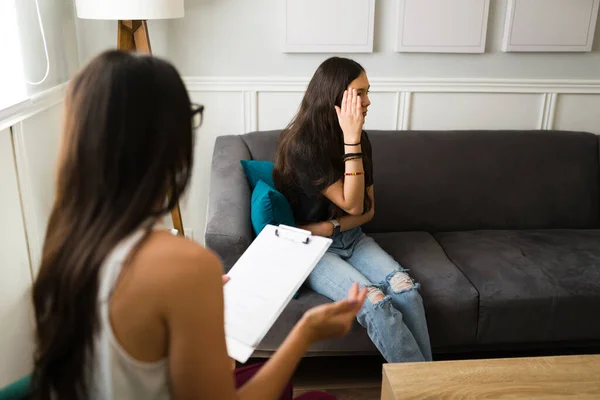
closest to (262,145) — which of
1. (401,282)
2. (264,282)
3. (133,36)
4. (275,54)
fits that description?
(275,54)

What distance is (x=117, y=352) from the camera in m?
0.73

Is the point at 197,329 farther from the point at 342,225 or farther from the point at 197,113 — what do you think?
the point at 342,225

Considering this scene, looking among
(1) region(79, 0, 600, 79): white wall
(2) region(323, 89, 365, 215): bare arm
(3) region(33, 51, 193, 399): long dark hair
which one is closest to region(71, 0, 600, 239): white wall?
(1) region(79, 0, 600, 79): white wall

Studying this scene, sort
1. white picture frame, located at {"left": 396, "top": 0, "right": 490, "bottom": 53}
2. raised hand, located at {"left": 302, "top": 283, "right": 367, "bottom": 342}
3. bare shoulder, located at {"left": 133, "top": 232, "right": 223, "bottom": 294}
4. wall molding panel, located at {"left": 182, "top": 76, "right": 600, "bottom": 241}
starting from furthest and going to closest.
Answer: wall molding panel, located at {"left": 182, "top": 76, "right": 600, "bottom": 241} < white picture frame, located at {"left": 396, "top": 0, "right": 490, "bottom": 53} < raised hand, located at {"left": 302, "top": 283, "right": 367, "bottom": 342} < bare shoulder, located at {"left": 133, "top": 232, "right": 223, "bottom": 294}

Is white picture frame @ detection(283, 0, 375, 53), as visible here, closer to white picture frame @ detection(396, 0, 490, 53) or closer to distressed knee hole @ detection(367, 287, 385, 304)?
white picture frame @ detection(396, 0, 490, 53)

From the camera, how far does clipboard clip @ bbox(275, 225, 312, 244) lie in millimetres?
1478

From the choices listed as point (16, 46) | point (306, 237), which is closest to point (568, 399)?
point (306, 237)

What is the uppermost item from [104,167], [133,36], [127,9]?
[127,9]

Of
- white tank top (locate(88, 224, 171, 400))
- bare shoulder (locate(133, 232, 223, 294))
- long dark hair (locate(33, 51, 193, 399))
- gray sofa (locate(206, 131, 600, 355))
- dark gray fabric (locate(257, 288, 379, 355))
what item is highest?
long dark hair (locate(33, 51, 193, 399))

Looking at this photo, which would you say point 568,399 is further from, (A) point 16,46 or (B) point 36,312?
(A) point 16,46

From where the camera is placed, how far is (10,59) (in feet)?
6.22

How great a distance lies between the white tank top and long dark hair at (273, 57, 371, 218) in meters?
1.18

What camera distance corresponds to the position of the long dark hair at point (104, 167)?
72cm

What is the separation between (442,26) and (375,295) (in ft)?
4.73
